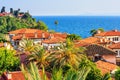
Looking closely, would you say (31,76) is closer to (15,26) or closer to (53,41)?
(53,41)

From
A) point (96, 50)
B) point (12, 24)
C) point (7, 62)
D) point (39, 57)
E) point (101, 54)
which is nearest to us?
point (39, 57)

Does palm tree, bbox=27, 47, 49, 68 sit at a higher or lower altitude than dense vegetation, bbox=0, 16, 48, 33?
higher

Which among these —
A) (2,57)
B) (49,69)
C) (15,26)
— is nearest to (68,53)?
(49,69)

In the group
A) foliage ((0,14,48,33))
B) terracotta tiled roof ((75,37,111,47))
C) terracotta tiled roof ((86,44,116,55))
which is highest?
terracotta tiled roof ((86,44,116,55))

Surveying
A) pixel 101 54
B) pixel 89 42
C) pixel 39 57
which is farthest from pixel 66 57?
pixel 89 42

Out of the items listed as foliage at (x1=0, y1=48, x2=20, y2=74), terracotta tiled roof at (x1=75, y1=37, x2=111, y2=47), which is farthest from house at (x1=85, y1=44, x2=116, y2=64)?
foliage at (x1=0, y1=48, x2=20, y2=74)

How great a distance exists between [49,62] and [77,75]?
32182 mm

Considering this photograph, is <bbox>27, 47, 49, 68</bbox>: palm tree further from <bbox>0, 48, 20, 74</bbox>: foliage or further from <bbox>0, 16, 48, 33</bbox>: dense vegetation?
<bbox>0, 16, 48, 33</bbox>: dense vegetation

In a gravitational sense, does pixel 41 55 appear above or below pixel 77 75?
below

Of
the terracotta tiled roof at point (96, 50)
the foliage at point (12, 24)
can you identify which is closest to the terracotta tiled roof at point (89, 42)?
the terracotta tiled roof at point (96, 50)

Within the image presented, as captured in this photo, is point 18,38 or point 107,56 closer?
point 107,56

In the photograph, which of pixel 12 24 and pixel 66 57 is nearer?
pixel 66 57

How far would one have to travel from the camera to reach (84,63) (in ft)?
157

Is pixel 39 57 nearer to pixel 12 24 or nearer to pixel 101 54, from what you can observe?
pixel 101 54
